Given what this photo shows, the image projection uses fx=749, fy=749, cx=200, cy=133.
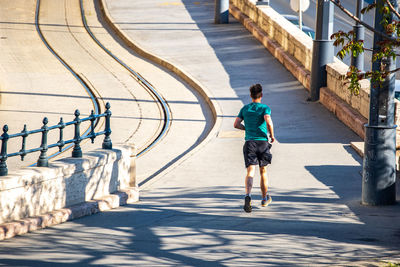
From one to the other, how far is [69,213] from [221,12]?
2111 cm

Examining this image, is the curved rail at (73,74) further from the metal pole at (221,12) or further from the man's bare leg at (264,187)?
the metal pole at (221,12)

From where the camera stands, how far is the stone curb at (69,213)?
8.33 meters

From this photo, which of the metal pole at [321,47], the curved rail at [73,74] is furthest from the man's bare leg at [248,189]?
the metal pole at [321,47]

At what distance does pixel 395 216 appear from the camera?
9.59 metres

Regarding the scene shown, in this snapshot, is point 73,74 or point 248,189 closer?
point 248,189

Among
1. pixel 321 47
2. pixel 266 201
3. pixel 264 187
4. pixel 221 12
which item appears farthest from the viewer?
pixel 221 12

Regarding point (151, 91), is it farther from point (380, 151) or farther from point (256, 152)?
point (380, 151)

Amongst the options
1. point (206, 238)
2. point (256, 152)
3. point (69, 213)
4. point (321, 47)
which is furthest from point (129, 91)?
point (206, 238)

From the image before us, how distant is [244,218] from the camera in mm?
9477

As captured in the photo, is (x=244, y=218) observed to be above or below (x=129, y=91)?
below

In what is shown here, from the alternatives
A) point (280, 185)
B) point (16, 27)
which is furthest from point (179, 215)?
point (16, 27)

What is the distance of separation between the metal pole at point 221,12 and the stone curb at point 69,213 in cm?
1939

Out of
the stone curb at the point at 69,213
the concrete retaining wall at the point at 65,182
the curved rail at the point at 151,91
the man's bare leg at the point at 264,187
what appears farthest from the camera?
the curved rail at the point at 151,91

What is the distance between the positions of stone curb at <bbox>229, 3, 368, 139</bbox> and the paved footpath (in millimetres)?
250
